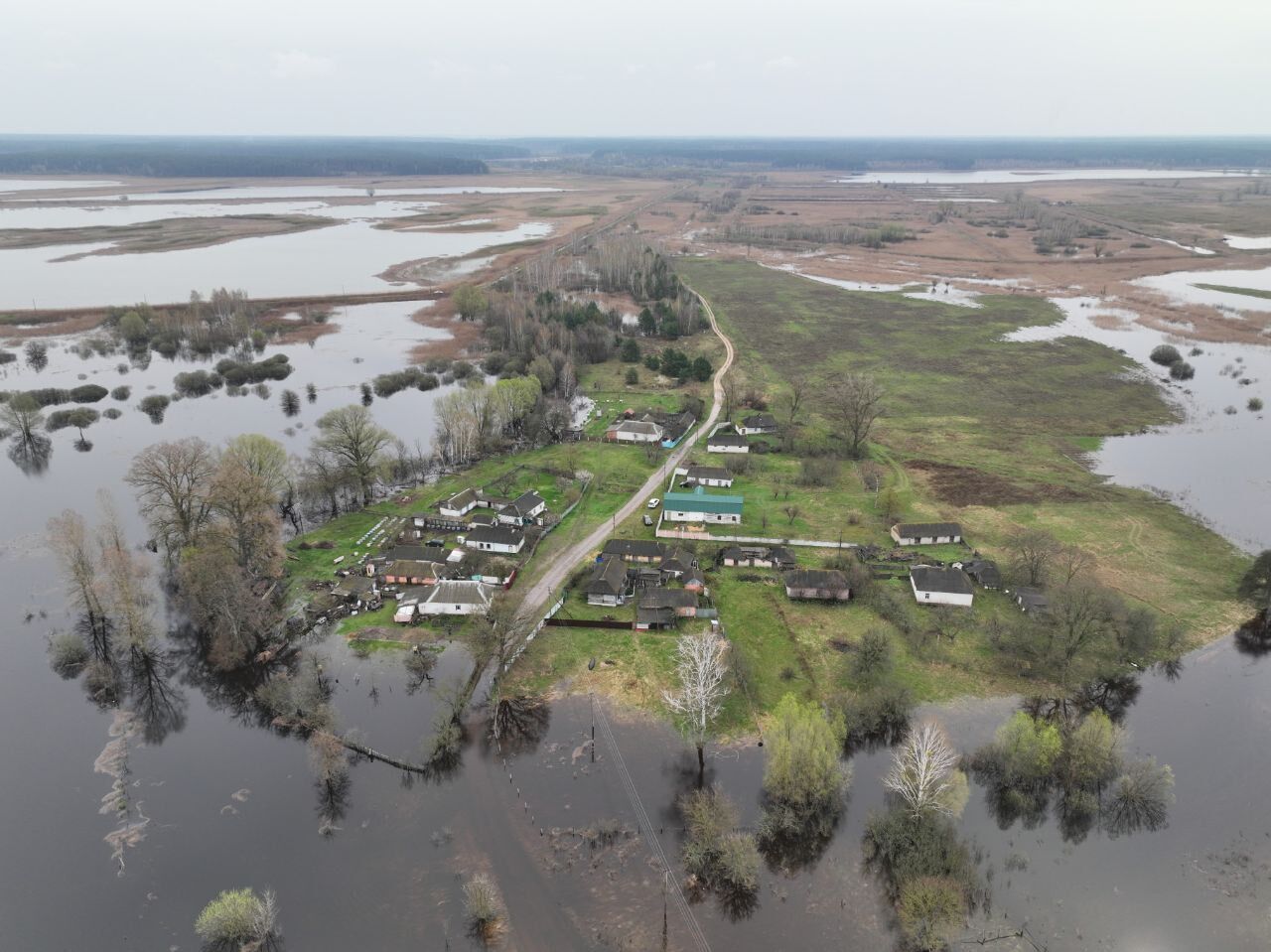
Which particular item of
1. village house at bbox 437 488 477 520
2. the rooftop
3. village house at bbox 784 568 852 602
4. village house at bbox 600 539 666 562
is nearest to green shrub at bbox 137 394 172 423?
village house at bbox 437 488 477 520

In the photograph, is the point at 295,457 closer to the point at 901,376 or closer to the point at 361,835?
the point at 361,835

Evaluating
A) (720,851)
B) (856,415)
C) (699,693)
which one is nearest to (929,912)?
(720,851)

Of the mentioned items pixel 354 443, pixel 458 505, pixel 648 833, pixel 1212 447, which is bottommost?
pixel 648 833

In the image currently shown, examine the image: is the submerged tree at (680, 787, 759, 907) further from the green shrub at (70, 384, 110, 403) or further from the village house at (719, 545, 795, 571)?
the green shrub at (70, 384, 110, 403)

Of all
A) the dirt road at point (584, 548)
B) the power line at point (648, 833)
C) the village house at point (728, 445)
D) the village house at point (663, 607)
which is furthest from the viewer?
the village house at point (728, 445)

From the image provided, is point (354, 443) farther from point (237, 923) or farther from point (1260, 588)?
point (1260, 588)

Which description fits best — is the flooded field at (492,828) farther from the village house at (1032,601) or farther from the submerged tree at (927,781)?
the village house at (1032,601)

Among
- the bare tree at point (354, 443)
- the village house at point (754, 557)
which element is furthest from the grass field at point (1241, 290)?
the bare tree at point (354, 443)
